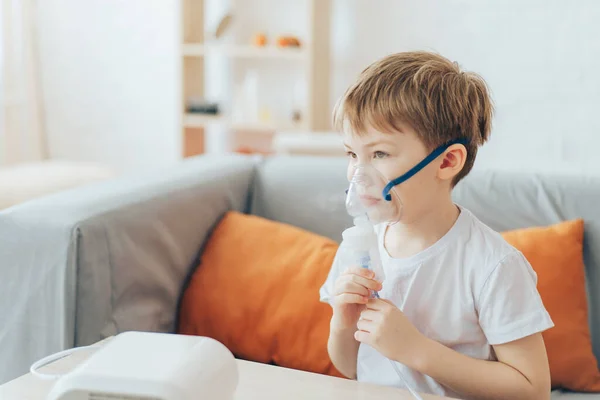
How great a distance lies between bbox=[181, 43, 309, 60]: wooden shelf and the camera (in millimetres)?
3818

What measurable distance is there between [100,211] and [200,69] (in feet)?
8.41

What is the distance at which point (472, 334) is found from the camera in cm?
126

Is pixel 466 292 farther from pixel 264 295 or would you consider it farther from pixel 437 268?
pixel 264 295

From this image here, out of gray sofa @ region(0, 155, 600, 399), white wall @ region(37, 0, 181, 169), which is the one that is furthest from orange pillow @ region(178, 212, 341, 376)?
white wall @ region(37, 0, 181, 169)

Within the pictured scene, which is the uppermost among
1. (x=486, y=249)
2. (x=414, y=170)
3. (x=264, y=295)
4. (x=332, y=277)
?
(x=414, y=170)

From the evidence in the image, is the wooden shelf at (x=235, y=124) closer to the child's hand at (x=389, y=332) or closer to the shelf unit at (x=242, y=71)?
the shelf unit at (x=242, y=71)

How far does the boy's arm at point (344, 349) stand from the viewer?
1.33 meters

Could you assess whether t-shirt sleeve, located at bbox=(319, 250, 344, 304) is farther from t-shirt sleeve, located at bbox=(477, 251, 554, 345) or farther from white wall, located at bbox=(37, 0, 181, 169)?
white wall, located at bbox=(37, 0, 181, 169)

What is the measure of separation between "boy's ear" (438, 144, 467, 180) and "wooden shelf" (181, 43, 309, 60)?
8.55 ft

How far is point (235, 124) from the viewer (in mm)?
3994

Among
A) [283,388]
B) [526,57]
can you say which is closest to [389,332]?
[283,388]

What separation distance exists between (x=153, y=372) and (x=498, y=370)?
558 millimetres

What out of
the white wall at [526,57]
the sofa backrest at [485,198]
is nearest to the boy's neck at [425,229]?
the sofa backrest at [485,198]

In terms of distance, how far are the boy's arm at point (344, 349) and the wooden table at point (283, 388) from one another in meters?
0.18
